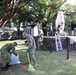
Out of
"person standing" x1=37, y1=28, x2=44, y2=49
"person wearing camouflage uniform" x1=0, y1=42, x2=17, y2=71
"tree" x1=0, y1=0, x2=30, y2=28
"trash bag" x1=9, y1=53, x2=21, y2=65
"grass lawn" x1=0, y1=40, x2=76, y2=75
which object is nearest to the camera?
"grass lawn" x1=0, y1=40, x2=76, y2=75

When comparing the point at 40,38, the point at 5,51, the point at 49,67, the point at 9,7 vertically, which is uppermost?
the point at 9,7

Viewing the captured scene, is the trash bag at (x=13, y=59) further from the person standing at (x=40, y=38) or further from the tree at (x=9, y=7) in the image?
the person standing at (x=40, y=38)

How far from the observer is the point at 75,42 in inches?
546

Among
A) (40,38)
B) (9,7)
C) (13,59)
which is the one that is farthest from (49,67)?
(9,7)

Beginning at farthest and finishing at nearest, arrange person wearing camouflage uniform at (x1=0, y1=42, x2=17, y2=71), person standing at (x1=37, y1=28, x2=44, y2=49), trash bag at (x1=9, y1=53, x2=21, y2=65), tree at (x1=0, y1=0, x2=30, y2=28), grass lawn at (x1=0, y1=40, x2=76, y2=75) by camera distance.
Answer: person standing at (x1=37, y1=28, x2=44, y2=49)
tree at (x1=0, y1=0, x2=30, y2=28)
trash bag at (x1=9, y1=53, x2=21, y2=65)
person wearing camouflage uniform at (x1=0, y1=42, x2=17, y2=71)
grass lawn at (x1=0, y1=40, x2=76, y2=75)

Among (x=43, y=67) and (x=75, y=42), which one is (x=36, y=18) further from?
(x=43, y=67)

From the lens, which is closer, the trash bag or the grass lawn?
the grass lawn

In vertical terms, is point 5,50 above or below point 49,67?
above

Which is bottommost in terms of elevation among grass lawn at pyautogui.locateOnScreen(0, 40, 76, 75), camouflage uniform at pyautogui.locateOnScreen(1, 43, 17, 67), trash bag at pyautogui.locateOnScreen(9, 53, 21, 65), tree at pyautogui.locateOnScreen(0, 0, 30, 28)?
grass lawn at pyautogui.locateOnScreen(0, 40, 76, 75)

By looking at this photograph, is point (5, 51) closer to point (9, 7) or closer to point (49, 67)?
point (49, 67)

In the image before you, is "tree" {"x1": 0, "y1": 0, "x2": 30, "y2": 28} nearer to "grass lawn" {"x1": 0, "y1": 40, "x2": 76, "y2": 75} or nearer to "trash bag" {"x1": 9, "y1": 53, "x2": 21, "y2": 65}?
"grass lawn" {"x1": 0, "y1": 40, "x2": 76, "y2": 75}

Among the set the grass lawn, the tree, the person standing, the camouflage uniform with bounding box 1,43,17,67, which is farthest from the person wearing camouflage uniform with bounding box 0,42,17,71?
the person standing

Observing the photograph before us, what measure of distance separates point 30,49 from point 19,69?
113 cm

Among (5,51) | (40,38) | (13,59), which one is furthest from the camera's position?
(40,38)
